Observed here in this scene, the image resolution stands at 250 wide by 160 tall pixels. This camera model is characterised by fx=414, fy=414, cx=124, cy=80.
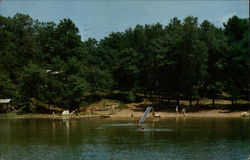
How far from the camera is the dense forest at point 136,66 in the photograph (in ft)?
260

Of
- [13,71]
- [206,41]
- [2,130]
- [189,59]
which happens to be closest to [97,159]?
[2,130]

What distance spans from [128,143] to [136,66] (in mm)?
49061

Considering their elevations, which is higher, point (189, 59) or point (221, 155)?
point (189, 59)

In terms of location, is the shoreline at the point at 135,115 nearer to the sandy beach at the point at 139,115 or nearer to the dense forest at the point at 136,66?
the sandy beach at the point at 139,115

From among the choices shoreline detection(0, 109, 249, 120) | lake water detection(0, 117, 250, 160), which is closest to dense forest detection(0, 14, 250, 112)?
shoreline detection(0, 109, 249, 120)

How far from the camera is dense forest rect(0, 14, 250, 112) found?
7925 cm

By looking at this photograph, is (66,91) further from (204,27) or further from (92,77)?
(204,27)

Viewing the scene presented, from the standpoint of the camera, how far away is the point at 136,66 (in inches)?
3561

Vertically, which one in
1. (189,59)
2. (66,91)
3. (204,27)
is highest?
(204,27)

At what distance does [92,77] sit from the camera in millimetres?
89625

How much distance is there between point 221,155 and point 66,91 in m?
52.9

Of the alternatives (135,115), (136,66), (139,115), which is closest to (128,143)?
(139,115)

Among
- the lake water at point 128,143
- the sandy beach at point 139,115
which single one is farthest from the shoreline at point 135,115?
the lake water at point 128,143

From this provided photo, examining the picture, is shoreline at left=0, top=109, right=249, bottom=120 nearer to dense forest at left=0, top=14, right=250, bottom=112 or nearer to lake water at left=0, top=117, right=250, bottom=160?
dense forest at left=0, top=14, right=250, bottom=112
